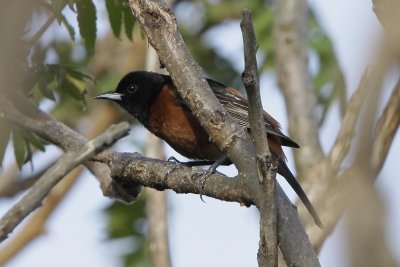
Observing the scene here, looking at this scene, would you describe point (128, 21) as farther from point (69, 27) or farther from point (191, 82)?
point (191, 82)

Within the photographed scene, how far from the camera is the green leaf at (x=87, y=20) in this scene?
4.00m

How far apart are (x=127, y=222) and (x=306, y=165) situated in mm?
1960

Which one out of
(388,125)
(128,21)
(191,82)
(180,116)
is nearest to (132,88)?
(180,116)

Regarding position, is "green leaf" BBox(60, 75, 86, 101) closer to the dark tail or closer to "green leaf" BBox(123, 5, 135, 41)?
"green leaf" BBox(123, 5, 135, 41)

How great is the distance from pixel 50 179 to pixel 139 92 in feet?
12.6

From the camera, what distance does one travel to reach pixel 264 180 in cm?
240

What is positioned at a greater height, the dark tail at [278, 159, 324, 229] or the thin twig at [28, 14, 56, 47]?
the thin twig at [28, 14, 56, 47]

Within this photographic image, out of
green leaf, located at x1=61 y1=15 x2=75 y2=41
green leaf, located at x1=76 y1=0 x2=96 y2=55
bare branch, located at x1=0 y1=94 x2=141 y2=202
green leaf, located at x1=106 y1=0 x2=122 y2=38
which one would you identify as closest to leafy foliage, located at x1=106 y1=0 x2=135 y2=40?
green leaf, located at x1=106 y1=0 x2=122 y2=38

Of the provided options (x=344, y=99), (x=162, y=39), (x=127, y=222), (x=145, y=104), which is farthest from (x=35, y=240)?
(x=162, y=39)

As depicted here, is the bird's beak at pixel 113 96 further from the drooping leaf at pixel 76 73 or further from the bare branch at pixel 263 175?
the bare branch at pixel 263 175

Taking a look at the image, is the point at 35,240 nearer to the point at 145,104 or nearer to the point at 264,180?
the point at 145,104

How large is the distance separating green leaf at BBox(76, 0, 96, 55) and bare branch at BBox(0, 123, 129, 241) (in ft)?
6.62

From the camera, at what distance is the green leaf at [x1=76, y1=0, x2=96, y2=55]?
4.00m

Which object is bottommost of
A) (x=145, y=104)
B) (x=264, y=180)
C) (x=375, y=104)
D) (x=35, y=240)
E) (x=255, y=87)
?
(x=35, y=240)
